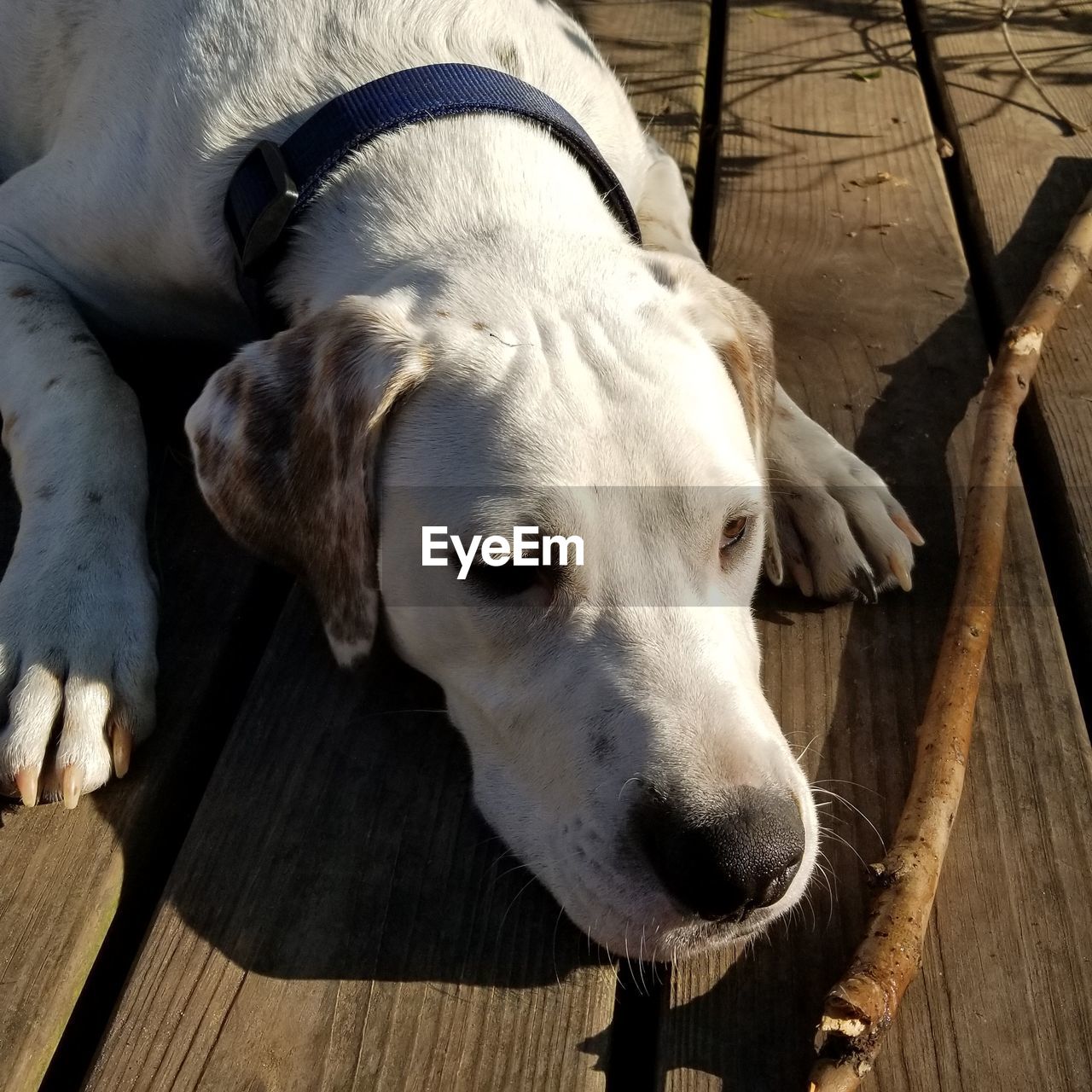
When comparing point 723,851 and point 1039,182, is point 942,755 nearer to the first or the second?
point 723,851

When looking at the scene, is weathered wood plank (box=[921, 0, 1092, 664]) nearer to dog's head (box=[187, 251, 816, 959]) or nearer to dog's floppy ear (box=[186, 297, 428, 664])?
dog's head (box=[187, 251, 816, 959])

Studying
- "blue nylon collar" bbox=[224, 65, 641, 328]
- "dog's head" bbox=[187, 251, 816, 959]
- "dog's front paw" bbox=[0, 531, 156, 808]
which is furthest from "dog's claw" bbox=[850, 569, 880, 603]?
"dog's front paw" bbox=[0, 531, 156, 808]

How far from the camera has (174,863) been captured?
5.07 ft

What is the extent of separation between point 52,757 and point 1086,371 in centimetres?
213

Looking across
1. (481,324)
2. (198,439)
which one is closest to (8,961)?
(198,439)

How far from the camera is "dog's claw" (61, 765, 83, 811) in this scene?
1546mm

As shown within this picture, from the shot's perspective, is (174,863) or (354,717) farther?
(354,717)

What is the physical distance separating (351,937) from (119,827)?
0.39 meters

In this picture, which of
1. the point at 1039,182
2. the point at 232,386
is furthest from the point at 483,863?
the point at 1039,182

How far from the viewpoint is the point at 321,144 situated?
1.92 m

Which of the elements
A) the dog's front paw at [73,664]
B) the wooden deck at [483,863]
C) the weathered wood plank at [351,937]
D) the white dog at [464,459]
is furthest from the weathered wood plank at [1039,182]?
the dog's front paw at [73,664]

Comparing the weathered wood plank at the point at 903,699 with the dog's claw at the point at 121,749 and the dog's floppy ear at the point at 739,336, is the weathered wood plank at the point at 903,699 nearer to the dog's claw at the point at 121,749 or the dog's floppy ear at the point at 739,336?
the dog's floppy ear at the point at 739,336

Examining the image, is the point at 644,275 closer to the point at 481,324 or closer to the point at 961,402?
the point at 481,324

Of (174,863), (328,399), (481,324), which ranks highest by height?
(481,324)
